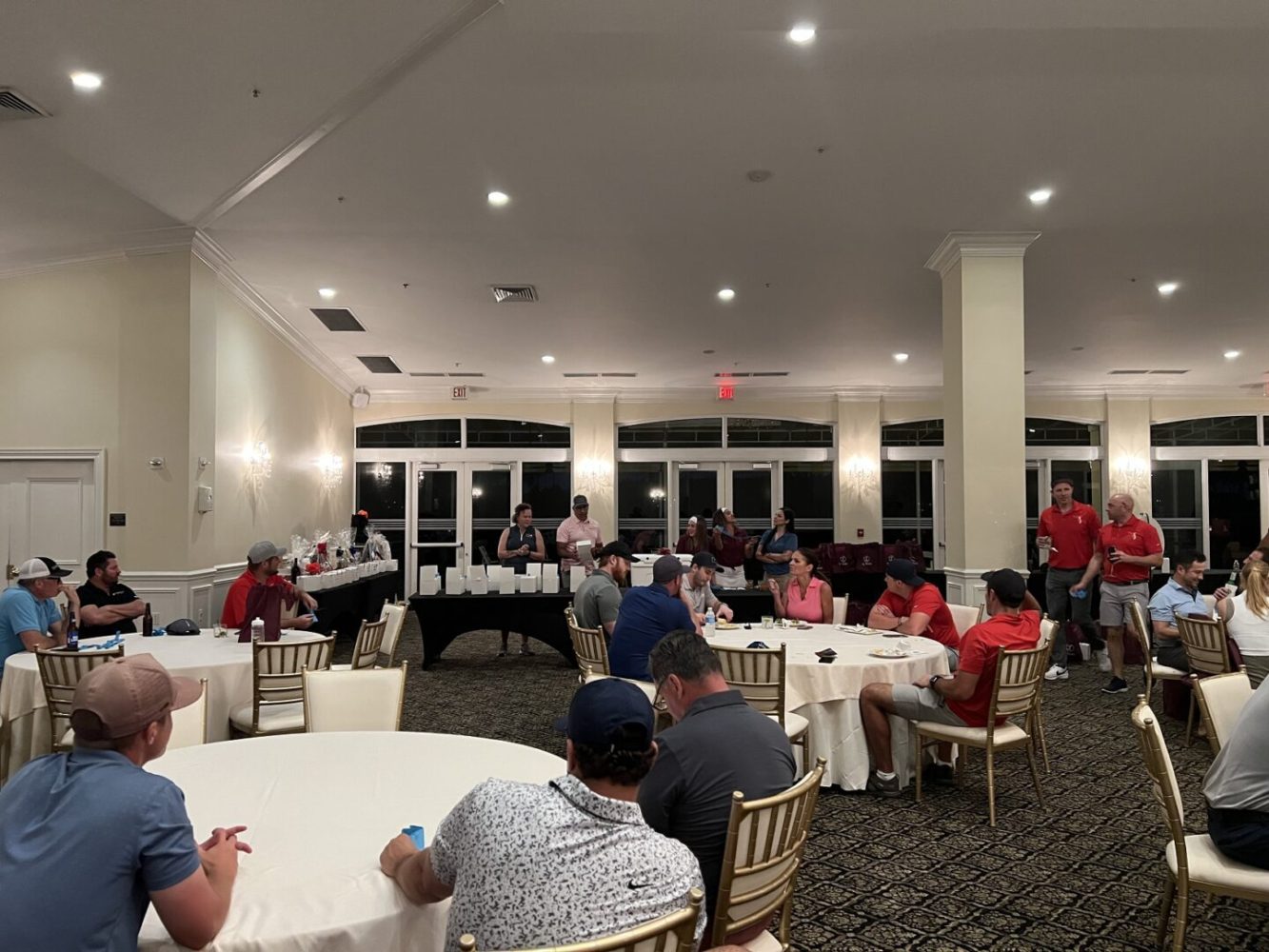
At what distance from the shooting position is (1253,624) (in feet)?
16.0

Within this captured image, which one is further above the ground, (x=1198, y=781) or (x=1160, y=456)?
Result: (x=1160, y=456)

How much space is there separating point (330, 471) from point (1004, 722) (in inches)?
414

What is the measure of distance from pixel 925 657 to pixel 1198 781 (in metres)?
1.61

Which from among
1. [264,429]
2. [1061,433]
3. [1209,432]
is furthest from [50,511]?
[1209,432]

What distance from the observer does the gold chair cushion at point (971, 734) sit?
414 cm

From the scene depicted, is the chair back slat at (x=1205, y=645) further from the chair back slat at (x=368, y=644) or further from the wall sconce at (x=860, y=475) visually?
the wall sconce at (x=860, y=475)

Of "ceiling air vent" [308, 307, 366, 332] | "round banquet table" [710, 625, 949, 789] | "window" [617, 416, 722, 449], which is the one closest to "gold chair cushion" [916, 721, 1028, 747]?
"round banquet table" [710, 625, 949, 789]

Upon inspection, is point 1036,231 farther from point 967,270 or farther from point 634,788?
point 634,788

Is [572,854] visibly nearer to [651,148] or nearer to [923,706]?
[923,706]

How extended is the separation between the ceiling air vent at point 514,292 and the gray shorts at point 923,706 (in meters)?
5.52

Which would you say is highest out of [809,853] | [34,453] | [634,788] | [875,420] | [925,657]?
[875,420]

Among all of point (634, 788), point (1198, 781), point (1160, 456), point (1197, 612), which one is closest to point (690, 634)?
point (634, 788)

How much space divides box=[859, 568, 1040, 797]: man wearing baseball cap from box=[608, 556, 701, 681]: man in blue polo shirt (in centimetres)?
111

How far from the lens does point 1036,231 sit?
6758 mm
